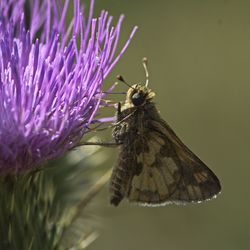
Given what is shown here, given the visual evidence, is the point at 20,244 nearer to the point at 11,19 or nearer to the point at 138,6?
the point at 11,19

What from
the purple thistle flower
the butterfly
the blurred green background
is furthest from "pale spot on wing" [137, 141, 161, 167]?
the blurred green background

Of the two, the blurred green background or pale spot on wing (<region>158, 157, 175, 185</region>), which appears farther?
the blurred green background

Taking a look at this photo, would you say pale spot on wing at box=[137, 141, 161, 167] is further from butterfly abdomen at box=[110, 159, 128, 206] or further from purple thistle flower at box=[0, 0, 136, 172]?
purple thistle flower at box=[0, 0, 136, 172]

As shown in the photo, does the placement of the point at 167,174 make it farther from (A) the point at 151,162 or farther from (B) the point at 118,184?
(B) the point at 118,184

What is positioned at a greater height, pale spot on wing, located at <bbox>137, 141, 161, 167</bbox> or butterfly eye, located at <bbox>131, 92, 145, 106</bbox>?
butterfly eye, located at <bbox>131, 92, 145, 106</bbox>

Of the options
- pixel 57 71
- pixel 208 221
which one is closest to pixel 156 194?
pixel 57 71

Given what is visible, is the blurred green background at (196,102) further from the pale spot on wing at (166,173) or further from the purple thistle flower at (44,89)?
the purple thistle flower at (44,89)
